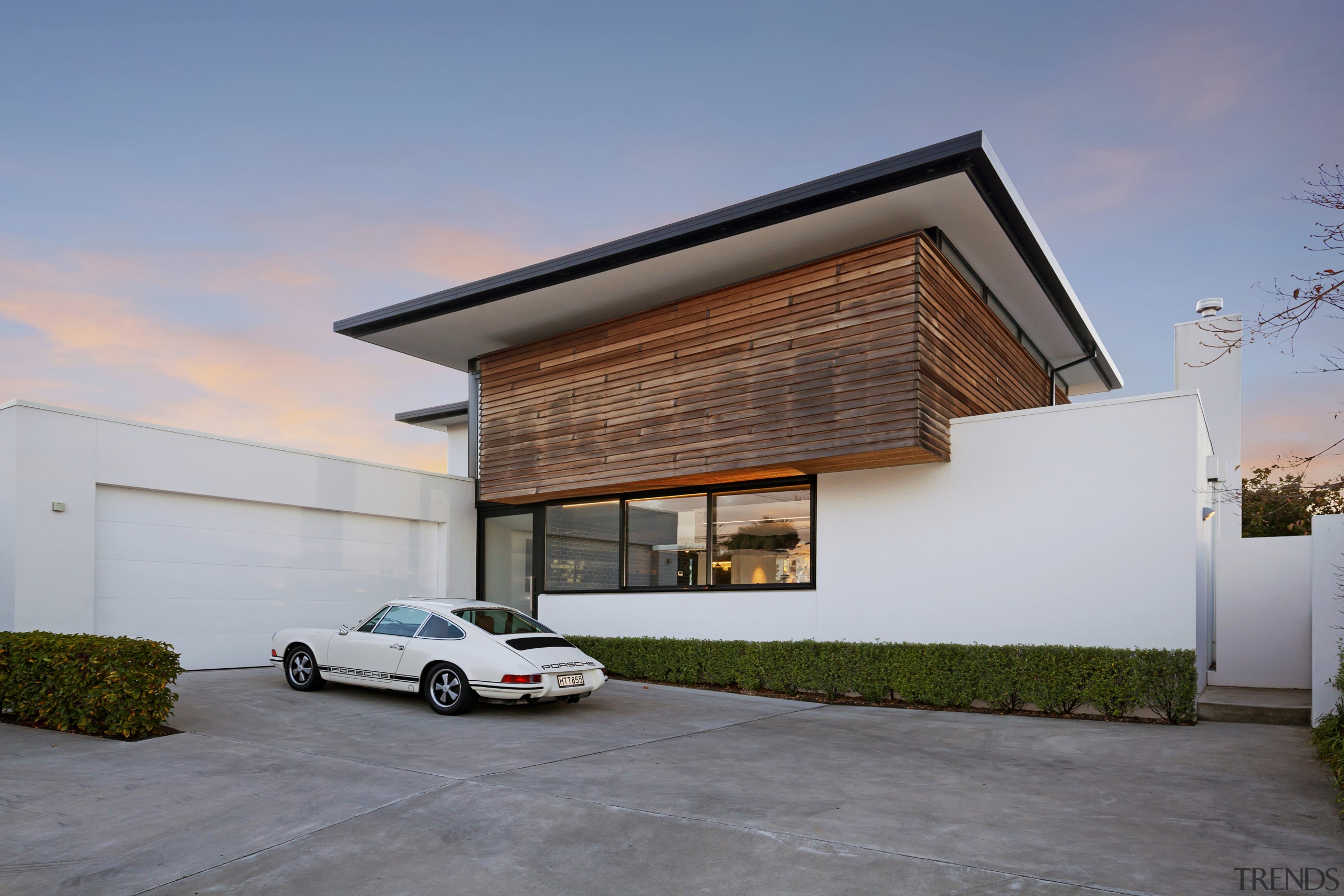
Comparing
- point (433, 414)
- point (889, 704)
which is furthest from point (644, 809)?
point (433, 414)

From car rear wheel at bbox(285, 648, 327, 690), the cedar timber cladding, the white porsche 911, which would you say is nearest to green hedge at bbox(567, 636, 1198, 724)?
the cedar timber cladding

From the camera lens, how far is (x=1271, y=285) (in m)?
4.31

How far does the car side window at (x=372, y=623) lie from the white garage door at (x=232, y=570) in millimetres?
3971

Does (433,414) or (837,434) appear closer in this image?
(837,434)

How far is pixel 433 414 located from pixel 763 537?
10.6 meters

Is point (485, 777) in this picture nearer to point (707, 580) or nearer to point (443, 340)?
point (707, 580)

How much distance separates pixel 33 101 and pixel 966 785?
14.6 metres

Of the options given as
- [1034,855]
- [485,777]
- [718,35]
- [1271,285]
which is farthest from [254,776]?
[718,35]

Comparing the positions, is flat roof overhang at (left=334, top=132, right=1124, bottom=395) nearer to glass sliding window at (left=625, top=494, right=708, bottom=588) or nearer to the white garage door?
glass sliding window at (left=625, top=494, right=708, bottom=588)

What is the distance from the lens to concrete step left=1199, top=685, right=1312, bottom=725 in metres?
8.91

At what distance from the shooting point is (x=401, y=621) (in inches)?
382

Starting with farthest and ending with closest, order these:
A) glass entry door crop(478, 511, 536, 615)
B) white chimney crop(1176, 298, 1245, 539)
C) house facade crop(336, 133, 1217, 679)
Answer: glass entry door crop(478, 511, 536, 615), white chimney crop(1176, 298, 1245, 539), house facade crop(336, 133, 1217, 679)

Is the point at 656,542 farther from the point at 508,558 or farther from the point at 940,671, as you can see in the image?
the point at 940,671

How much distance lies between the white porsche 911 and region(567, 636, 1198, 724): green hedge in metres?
2.80
